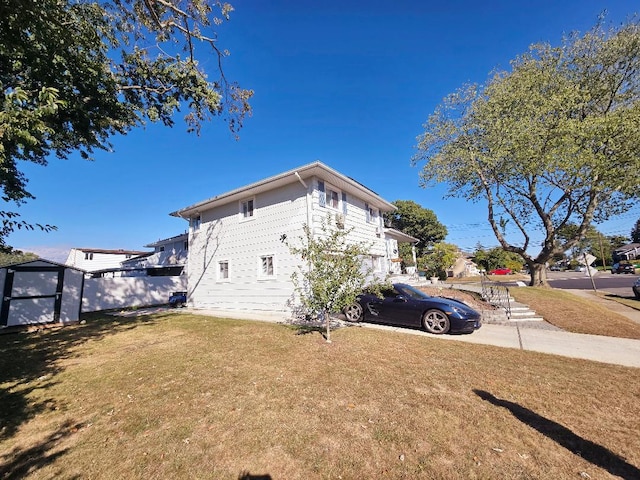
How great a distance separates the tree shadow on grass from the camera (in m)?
2.54

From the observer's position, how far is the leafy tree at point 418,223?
1596 inches

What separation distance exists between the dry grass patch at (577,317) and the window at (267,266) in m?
11.1

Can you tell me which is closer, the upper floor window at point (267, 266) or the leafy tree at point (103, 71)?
the leafy tree at point (103, 71)

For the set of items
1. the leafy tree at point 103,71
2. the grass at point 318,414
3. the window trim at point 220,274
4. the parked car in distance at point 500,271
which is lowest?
the grass at point 318,414

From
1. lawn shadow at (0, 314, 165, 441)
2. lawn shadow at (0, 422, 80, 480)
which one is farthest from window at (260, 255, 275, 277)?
lawn shadow at (0, 422, 80, 480)

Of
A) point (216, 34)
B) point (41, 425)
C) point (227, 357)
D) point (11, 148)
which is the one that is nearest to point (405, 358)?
point (227, 357)

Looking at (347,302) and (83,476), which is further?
(347,302)

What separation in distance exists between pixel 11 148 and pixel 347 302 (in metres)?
8.46

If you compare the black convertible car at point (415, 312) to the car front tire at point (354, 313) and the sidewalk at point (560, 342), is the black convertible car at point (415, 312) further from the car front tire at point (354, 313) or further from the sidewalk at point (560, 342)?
the sidewalk at point (560, 342)

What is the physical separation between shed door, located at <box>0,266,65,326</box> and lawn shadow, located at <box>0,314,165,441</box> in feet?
2.49

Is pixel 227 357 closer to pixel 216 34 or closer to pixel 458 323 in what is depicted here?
pixel 458 323

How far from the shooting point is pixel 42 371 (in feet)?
18.2

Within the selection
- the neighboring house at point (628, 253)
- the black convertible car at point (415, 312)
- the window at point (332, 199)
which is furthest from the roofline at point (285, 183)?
the neighboring house at point (628, 253)

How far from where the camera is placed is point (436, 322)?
8227 millimetres
